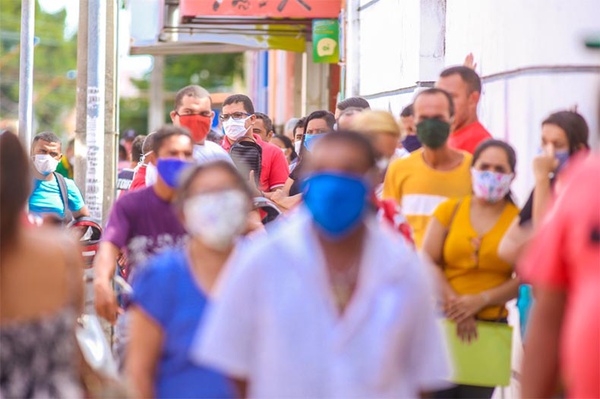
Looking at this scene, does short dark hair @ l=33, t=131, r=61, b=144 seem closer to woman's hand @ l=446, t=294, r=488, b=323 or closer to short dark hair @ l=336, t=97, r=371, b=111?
short dark hair @ l=336, t=97, r=371, b=111

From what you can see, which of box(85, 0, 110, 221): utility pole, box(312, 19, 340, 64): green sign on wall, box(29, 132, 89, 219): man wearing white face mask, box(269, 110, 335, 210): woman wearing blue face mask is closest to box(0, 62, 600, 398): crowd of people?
box(269, 110, 335, 210): woman wearing blue face mask

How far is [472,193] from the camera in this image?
701 centimetres

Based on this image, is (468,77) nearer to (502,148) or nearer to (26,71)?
(502,148)

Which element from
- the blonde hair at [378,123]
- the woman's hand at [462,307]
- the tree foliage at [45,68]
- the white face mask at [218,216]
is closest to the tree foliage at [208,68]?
the tree foliage at [45,68]

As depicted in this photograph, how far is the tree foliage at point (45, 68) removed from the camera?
79.9 meters

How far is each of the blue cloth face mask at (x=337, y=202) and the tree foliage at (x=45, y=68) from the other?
249 feet

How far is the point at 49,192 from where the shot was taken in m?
11.9

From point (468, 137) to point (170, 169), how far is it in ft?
6.01

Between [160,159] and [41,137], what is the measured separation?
19.6 ft

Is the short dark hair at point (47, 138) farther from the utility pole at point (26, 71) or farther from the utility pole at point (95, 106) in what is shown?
the utility pole at point (26, 71)

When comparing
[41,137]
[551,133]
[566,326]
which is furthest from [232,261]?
[41,137]

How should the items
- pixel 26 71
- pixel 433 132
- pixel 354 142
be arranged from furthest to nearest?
1. pixel 26 71
2. pixel 433 132
3. pixel 354 142

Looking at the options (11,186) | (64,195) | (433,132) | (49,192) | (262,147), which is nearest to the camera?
(11,186)

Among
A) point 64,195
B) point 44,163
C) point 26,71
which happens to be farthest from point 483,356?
point 26,71
